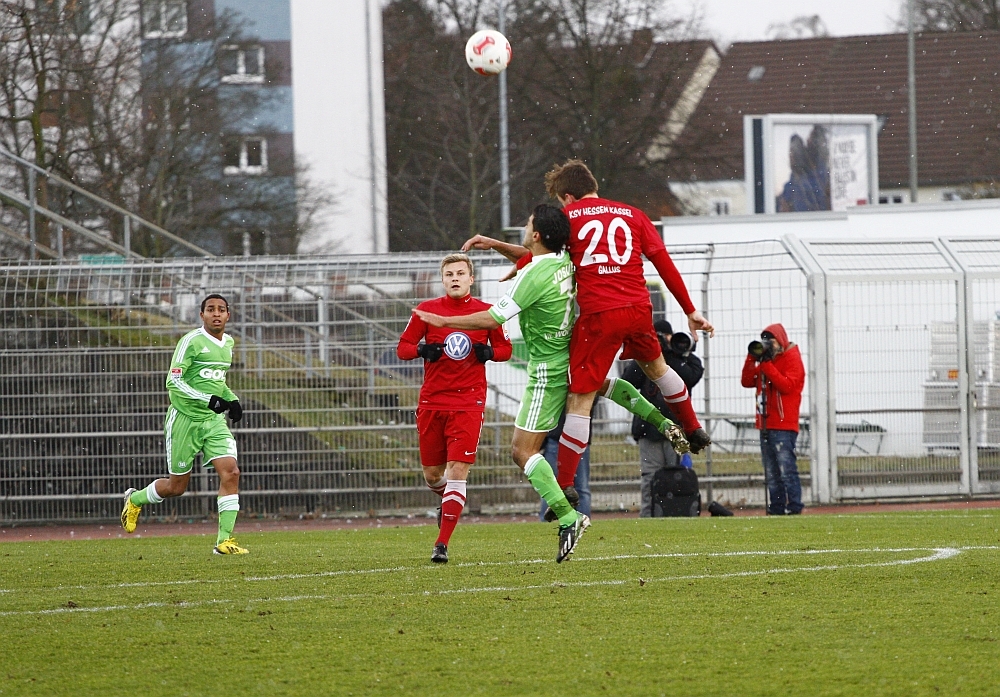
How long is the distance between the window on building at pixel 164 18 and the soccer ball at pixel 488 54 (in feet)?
59.1

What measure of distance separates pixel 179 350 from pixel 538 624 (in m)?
5.25

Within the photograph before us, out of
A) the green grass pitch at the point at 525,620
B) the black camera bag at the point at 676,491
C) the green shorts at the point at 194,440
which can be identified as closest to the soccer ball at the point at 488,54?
the green shorts at the point at 194,440

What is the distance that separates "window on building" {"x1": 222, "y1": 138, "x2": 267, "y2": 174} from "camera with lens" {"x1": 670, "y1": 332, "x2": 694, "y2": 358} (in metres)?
18.5

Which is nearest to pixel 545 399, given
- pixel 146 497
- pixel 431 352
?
pixel 431 352

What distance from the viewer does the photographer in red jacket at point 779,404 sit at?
1457 cm

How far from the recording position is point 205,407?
421 inches

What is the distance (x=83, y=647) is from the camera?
6105 millimetres

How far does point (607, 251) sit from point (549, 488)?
1484mm

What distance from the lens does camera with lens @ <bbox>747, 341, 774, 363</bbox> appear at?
1433cm

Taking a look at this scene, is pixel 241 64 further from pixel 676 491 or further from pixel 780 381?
pixel 676 491

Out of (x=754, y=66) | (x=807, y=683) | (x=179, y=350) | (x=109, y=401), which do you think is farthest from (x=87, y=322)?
(x=754, y=66)

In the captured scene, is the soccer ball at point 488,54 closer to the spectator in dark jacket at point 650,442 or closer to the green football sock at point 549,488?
the green football sock at point 549,488

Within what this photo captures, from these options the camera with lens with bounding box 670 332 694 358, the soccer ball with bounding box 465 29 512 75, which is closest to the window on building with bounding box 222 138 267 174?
the camera with lens with bounding box 670 332 694 358

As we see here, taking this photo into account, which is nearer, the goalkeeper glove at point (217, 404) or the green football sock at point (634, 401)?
the green football sock at point (634, 401)
